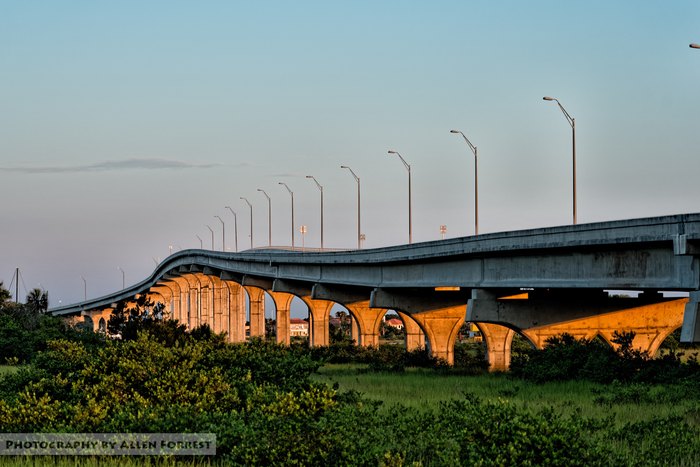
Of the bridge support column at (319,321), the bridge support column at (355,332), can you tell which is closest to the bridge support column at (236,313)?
the bridge support column at (355,332)

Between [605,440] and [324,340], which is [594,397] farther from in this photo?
[324,340]

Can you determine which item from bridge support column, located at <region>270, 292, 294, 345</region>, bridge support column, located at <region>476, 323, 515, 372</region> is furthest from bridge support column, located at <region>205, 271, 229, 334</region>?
bridge support column, located at <region>476, 323, 515, 372</region>

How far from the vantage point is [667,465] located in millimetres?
17469

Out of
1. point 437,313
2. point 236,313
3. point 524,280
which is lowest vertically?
point 236,313

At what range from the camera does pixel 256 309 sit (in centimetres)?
12175

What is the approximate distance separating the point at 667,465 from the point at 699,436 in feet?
10.9

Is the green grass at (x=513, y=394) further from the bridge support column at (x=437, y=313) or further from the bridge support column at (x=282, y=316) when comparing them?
the bridge support column at (x=282, y=316)

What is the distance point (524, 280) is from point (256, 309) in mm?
85107

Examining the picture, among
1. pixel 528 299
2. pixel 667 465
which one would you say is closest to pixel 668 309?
pixel 528 299

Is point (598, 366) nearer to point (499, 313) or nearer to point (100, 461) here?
point (499, 313)

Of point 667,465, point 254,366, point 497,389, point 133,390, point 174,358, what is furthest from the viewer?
point 497,389

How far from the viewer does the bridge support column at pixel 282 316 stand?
103562 mm

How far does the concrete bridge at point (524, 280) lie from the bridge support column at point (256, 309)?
3025 cm

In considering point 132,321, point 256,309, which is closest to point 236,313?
point 256,309
